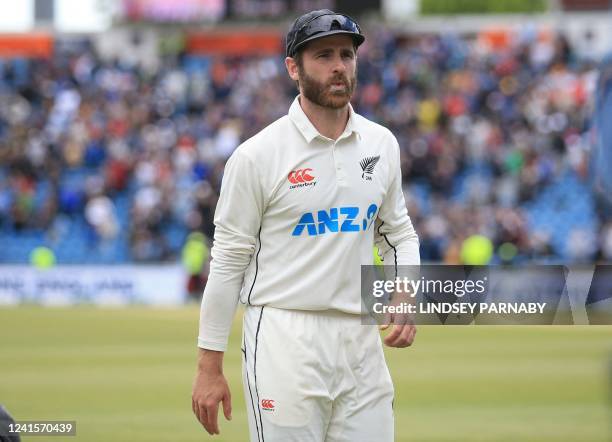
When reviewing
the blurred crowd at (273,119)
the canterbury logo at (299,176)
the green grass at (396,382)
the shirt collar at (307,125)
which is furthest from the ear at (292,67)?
the blurred crowd at (273,119)

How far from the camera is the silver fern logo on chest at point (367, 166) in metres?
4.94

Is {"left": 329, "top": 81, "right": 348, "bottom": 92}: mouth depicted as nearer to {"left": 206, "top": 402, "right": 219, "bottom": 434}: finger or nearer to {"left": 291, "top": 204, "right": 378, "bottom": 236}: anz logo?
{"left": 291, "top": 204, "right": 378, "bottom": 236}: anz logo

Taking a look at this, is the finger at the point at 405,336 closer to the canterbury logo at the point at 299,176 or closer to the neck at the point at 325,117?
the canterbury logo at the point at 299,176

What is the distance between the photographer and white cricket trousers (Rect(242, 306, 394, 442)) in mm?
4727

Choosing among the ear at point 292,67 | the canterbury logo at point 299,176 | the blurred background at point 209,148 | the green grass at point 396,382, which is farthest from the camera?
the blurred background at point 209,148

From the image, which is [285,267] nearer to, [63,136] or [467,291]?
[467,291]

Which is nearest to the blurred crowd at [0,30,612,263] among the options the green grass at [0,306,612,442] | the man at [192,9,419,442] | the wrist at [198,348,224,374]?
→ the green grass at [0,306,612,442]

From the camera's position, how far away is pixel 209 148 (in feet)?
107

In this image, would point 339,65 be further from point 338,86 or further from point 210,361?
point 210,361

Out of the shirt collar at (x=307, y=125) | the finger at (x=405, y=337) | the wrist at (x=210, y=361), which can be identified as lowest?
the wrist at (x=210, y=361)

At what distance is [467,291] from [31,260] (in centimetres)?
2643

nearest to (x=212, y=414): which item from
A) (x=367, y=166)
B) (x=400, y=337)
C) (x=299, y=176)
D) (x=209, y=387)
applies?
(x=209, y=387)

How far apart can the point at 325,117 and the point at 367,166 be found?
10.2 inches

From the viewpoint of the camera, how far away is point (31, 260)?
3064cm
